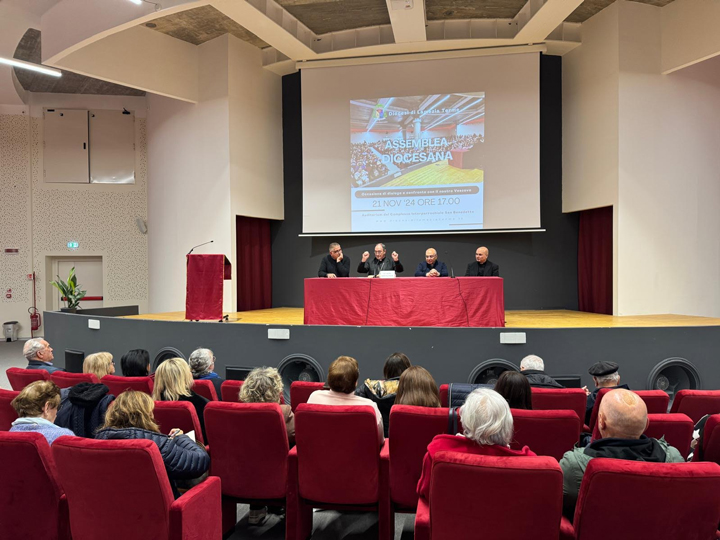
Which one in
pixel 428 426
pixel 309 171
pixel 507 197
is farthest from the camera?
pixel 309 171

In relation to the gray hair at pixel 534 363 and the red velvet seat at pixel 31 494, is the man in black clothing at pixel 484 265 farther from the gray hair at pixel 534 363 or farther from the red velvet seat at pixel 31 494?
the red velvet seat at pixel 31 494

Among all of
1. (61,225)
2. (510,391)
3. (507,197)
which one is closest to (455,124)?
Result: (507,197)

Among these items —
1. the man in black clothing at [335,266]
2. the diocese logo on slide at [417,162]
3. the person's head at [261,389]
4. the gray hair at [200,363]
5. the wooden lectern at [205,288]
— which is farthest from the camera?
the diocese logo on slide at [417,162]

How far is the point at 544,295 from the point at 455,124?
11.2 ft

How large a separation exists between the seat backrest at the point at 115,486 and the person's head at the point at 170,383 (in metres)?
1.03

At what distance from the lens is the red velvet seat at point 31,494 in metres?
2.02

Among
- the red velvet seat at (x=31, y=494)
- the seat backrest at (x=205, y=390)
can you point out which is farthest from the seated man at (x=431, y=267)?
the red velvet seat at (x=31, y=494)

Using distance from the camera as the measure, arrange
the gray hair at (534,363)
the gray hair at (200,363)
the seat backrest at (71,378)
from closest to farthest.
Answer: the seat backrest at (71,378)
the gray hair at (534,363)
the gray hair at (200,363)

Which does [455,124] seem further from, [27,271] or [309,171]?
[27,271]

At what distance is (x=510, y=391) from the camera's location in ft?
8.48

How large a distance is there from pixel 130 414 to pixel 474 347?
147 inches

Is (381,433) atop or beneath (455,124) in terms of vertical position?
beneath

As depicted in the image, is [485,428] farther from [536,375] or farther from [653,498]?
[536,375]

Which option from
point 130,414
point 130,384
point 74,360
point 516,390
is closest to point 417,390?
point 516,390
